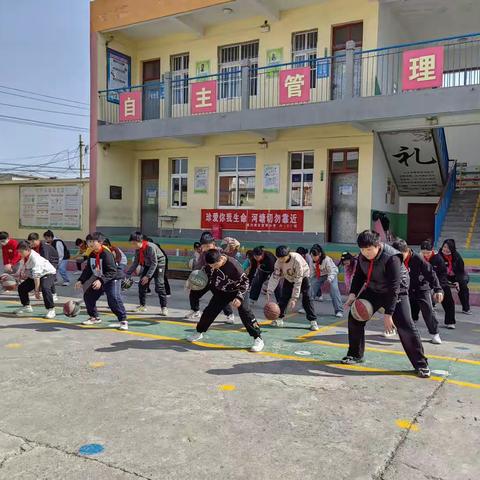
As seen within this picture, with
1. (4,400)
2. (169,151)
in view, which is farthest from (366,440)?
(169,151)

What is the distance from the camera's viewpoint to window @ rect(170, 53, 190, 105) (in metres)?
16.5

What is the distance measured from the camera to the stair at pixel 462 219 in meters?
13.3

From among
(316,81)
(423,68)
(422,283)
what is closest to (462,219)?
(423,68)

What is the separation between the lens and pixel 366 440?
381 cm

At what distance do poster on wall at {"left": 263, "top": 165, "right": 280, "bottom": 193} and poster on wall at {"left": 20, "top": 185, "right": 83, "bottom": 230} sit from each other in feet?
22.9

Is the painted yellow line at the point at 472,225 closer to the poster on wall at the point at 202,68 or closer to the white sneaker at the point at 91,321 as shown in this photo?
the poster on wall at the point at 202,68

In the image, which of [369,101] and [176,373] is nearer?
[176,373]

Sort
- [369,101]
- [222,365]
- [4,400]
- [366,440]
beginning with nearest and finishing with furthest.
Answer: [366,440], [4,400], [222,365], [369,101]

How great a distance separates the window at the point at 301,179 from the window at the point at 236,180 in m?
1.30

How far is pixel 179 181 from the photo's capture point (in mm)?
17000

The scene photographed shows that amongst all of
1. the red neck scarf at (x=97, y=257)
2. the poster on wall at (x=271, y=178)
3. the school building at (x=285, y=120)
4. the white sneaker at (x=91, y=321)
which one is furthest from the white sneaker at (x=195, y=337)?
the poster on wall at (x=271, y=178)

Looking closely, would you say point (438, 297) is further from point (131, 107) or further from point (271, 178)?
point (131, 107)

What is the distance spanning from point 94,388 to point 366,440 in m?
2.72

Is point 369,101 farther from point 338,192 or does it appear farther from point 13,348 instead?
point 13,348
